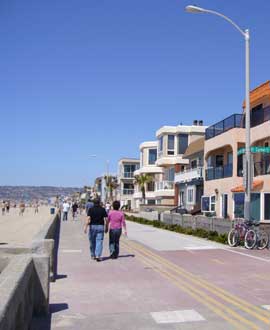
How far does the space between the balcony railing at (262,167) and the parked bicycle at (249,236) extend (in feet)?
38.9

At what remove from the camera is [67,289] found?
9.88 m

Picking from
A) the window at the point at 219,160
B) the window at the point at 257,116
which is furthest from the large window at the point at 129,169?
the window at the point at 257,116

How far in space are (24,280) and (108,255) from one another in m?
10.0

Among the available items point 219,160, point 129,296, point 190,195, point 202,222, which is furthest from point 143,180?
point 129,296

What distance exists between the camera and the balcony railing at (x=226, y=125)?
33969mm

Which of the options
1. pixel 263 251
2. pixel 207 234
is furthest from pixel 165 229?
pixel 263 251

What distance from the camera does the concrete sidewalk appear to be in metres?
7.30

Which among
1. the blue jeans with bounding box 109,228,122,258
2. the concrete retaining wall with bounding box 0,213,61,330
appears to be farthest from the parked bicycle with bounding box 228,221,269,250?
the concrete retaining wall with bounding box 0,213,61,330

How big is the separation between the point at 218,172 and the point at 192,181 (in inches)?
401

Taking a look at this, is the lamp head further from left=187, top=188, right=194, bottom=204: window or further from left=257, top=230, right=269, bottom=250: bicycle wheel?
left=187, top=188, right=194, bottom=204: window

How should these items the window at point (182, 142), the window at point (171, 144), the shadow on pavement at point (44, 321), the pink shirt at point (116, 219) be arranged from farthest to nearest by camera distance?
1. the window at point (171, 144)
2. the window at point (182, 142)
3. the pink shirt at point (116, 219)
4. the shadow on pavement at point (44, 321)

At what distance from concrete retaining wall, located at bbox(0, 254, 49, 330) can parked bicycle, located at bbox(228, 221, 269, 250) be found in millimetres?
11295

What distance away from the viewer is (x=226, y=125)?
117ft

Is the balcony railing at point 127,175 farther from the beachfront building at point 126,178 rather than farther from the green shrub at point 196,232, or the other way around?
the green shrub at point 196,232
